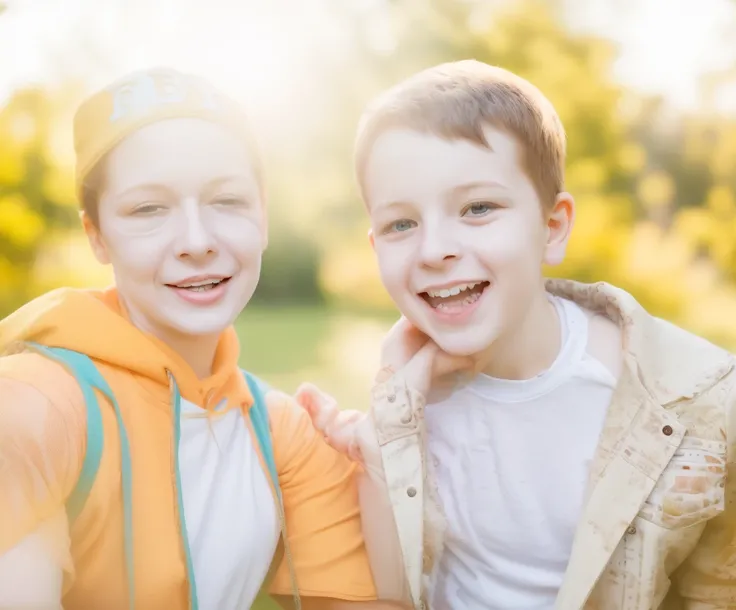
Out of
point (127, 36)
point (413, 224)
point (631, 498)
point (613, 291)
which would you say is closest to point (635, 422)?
point (631, 498)

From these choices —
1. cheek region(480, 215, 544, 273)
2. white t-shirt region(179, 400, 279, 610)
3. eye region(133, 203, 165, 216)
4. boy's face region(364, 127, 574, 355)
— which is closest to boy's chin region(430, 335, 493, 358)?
boy's face region(364, 127, 574, 355)

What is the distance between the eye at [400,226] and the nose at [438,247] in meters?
0.04

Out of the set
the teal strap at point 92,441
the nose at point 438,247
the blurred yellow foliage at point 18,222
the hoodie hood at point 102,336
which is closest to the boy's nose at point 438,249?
the nose at point 438,247

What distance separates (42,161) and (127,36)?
0.23m

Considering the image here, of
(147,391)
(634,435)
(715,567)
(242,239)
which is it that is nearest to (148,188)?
(242,239)

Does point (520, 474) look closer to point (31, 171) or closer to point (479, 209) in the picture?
point (479, 209)

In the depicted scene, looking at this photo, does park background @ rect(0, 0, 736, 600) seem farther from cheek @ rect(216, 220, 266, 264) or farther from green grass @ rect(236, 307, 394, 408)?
cheek @ rect(216, 220, 266, 264)

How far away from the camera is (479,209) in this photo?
3.78 ft

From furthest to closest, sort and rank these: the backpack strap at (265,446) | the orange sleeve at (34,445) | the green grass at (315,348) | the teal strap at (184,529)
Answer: the green grass at (315,348)
the backpack strap at (265,446)
the teal strap at (184,529)
the orange sleeve at (34,445)

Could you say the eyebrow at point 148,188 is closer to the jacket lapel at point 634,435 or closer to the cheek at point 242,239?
the cheek at point 242,239

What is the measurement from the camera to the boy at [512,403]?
3.74ft

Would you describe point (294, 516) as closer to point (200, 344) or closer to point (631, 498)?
point (200, 344)

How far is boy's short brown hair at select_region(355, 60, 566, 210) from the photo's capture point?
3.70 feet

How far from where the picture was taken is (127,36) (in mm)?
1269
